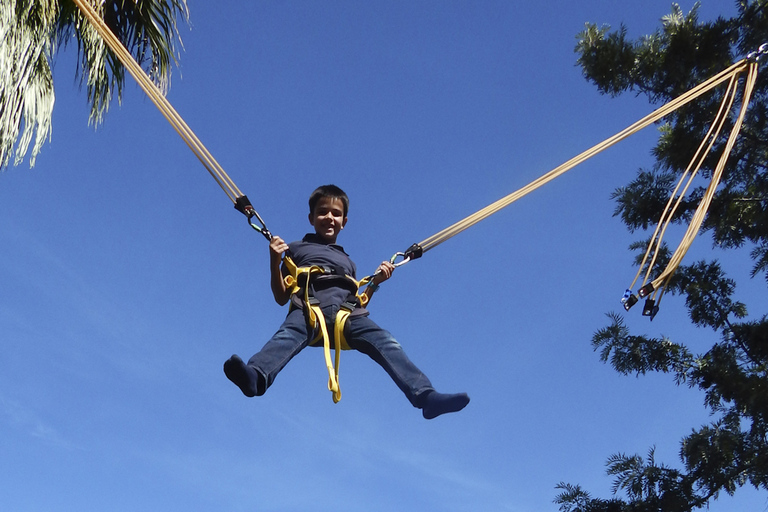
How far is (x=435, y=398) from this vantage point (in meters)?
3.83

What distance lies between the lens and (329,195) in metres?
4.89

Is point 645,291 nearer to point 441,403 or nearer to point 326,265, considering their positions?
point 441,403

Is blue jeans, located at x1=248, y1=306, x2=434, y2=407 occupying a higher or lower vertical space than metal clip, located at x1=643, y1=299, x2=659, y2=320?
lower

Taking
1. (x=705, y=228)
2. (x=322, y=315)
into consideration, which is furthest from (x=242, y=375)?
(x=705, y=228)

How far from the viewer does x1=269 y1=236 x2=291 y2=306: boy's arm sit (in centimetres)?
428

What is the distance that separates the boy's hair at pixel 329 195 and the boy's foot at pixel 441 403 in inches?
57.1

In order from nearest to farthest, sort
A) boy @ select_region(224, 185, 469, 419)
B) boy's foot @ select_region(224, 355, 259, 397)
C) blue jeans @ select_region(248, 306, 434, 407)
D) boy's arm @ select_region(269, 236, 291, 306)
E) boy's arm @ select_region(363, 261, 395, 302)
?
boy's foot @ select_region(224, 355, 259, 397) → boy @ select_region(224, 185, 469, 419) → blue jeans @ select_region(248, 306, 434, 407) → boy's arm @ select_region(269, 236, 291, 306) → boy's arm @ select_region(363, 261, 395, 302)

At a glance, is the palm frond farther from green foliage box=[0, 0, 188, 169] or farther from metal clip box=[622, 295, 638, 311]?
metal clip box=[622, 295, 638, 311]

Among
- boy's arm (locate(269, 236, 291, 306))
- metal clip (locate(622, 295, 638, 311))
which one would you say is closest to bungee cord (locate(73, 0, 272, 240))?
boy's arm (locate(269, 236, 291, 306))

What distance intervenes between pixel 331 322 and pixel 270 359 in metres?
0.41

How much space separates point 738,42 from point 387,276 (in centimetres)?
496

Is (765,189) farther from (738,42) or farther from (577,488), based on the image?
(577,488)

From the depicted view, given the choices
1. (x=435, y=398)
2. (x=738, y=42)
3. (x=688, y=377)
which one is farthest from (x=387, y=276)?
(x=738, y=42)

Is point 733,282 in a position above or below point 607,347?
above
